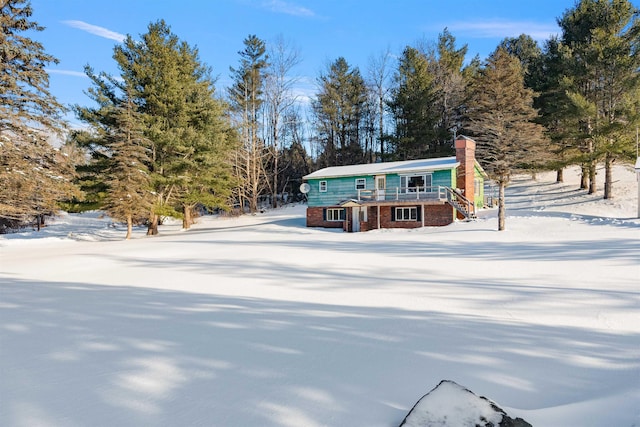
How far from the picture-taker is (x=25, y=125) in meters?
17.6

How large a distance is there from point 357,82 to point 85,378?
43353 millimetres

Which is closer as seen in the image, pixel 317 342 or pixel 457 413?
pixel 457 413

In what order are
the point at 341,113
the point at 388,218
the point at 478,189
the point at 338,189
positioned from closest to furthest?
the point at 388,218 → the point at 338,189 → the point at 478,189 → the point at 341,113

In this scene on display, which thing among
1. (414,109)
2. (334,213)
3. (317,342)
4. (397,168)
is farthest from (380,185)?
(317,342)

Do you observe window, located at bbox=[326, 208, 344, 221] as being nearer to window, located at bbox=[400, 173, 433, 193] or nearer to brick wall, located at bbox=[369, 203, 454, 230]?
brick wall, located at bbox=[369, 203, 454, 230]

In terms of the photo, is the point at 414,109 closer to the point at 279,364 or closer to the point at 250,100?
the point at 250,100

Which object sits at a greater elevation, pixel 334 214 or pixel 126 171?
pixel 126 171

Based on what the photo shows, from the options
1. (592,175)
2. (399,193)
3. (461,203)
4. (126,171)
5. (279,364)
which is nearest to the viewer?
(279,364)

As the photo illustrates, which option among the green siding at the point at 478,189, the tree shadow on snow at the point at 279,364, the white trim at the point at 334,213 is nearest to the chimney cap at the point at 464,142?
the green siding at the point at 478,189

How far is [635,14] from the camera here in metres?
25.0

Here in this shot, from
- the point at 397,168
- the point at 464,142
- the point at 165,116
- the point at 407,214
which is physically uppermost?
the point at 165,116

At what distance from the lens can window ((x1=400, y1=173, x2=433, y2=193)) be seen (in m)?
25.5

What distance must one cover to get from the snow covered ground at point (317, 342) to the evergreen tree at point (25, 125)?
9.24 metres

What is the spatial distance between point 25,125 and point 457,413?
22055 millimetres
